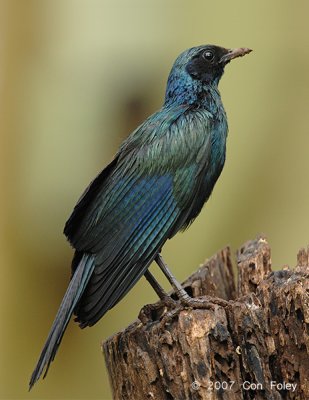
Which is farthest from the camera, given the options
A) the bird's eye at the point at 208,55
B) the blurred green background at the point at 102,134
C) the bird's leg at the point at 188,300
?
the blurred green background at the point at 102,134

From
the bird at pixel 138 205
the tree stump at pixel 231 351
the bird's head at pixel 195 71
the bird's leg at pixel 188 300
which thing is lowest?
the tree stump at pixel 231 351

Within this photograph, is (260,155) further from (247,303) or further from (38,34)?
(247,303)

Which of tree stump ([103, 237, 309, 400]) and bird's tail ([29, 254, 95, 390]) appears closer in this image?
tree stump ([103, 237, 309, 400])

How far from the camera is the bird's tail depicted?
5.44 m

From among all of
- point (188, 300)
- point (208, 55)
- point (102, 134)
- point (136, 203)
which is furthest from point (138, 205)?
point (102, 134)

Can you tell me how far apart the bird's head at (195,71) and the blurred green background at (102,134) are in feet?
9.70

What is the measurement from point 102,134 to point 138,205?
4.05m

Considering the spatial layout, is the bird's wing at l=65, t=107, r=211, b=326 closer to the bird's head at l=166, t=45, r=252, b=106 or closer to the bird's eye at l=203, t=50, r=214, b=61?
the bird's head at l=166, t=45, r=252, b=106

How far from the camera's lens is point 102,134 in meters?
9.78

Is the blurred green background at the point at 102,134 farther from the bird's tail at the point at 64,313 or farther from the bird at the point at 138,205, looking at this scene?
the bird's tail at the point at 64,313

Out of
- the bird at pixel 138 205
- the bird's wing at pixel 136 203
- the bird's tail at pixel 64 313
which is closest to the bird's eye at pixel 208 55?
the bird at pixel 138 205

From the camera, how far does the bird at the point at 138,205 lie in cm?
564

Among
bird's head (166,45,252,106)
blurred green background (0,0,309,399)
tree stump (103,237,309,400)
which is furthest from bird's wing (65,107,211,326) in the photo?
blurred green background (0,0,309,399)

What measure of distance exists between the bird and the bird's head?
0.25ft
